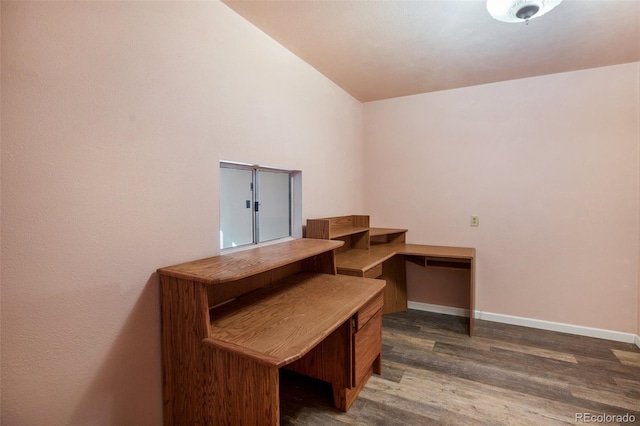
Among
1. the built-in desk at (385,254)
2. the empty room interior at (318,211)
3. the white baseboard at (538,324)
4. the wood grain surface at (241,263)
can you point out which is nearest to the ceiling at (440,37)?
the empty room interior at (318,211)

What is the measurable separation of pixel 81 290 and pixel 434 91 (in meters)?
3.47

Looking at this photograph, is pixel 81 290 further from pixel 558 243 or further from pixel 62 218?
pixel 558 243

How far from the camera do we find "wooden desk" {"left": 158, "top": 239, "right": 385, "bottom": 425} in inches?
47.7

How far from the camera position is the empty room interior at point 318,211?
1110mm

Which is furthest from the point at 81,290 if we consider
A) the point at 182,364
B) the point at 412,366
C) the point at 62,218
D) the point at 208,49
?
the point at 412,366

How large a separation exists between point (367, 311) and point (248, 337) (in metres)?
0.86

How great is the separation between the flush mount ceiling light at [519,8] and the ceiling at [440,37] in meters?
0.13

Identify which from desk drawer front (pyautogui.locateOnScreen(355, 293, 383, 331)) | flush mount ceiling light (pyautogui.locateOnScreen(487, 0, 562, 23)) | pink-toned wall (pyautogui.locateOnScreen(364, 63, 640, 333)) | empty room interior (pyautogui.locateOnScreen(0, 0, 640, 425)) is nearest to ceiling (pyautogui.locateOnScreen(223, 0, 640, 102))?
empty room interior (pyautogui.locateOnScreen(0, 0, 640, 425))

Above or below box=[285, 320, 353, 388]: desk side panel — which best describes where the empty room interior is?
above

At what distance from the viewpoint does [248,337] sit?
1.29 metres

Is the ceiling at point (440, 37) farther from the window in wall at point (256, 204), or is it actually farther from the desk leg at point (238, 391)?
the desk leg at point (238, 391)

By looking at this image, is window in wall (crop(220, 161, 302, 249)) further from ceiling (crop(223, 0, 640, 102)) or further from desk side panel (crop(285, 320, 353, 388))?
ceiling (crop(223, 0, 640, 102))

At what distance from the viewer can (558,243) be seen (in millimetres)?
2826

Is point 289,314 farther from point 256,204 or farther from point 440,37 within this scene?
point 440,37
